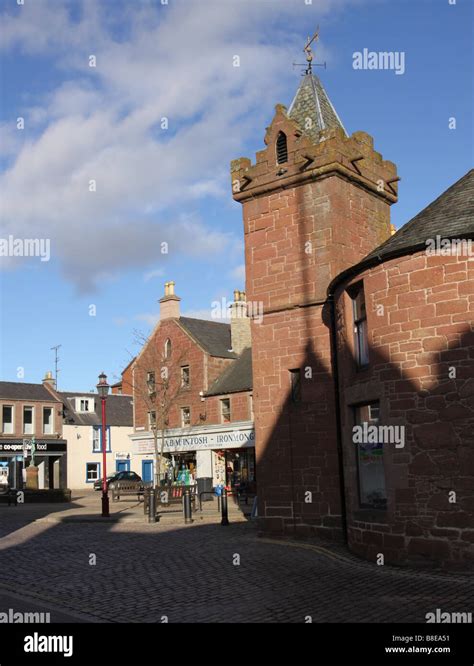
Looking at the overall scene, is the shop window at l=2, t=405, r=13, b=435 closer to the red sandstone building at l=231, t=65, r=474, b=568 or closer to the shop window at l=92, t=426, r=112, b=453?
the shop window at l=92, t=426, r=112, b=453

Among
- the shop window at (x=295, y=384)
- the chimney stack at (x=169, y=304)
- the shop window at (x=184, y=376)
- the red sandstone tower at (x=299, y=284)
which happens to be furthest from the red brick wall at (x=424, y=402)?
the chimney stack at (x=169, y=304)

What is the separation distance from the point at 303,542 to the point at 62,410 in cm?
4026

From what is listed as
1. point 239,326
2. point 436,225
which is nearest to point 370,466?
point 436,225

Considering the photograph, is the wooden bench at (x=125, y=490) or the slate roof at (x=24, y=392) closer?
the wooden bench at (x=125, y=490)

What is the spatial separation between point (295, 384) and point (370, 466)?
3892 millimetres

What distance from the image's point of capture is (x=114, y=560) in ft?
45.2

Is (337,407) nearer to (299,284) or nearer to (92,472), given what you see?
(299,284)

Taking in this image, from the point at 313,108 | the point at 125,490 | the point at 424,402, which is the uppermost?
the point at 313,108

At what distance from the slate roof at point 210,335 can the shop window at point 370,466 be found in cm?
3032

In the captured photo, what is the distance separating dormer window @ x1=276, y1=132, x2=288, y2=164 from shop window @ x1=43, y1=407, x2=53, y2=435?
38192 mm

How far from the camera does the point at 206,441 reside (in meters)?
42.3

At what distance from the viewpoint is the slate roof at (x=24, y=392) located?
49719 mm

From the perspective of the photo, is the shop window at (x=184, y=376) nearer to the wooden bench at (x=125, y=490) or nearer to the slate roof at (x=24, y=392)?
the wooden bench at (x=125, y=490)
